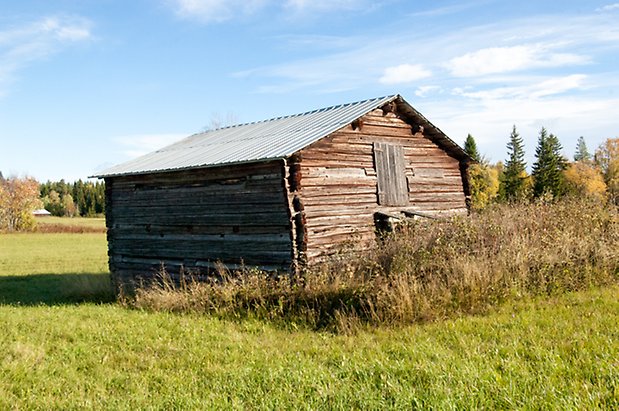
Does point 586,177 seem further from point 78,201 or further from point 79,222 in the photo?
point 78,201

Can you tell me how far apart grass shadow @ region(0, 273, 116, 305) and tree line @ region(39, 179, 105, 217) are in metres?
86.4

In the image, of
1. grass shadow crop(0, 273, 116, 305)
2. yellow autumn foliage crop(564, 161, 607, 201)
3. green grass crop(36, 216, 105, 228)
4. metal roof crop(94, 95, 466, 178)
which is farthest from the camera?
yellow autumn foliage crop(564, 161, 607, 201)

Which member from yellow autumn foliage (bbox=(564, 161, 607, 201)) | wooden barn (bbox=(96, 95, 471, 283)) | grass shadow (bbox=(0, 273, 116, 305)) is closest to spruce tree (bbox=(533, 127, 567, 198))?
yellow autumn foliage (bbox=(564, 161, 607, 201))

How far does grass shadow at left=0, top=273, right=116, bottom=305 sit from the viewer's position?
563 inches

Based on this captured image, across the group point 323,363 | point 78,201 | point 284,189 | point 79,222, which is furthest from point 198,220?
point 78,201

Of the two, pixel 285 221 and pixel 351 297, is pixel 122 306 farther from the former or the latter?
pixel 351 297

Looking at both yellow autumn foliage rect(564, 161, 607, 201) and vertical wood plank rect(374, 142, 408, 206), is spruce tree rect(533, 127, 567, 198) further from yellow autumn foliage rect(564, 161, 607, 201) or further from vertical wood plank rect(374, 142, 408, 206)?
vertical wood plank rect(374, 142, 408, 206)

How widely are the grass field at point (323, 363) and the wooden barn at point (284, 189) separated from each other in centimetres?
391

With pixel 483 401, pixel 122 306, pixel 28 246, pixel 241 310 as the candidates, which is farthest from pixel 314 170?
pixel 28 246

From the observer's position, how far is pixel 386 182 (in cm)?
1470

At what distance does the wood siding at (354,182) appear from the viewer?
12.6 meters

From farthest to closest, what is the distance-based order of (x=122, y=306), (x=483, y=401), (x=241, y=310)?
(x=122, y=306) → (x=241, y=310) → (x=483, y=401)

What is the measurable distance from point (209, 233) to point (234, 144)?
3.10 metres

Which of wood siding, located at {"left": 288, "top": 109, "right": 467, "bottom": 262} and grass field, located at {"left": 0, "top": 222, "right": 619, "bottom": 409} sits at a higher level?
wood siding, located at {"left": 288, "top": 109, "right": 467, "bottom": 262}
